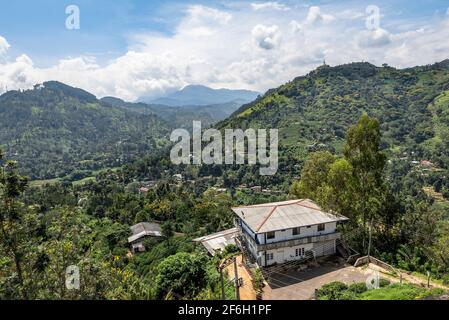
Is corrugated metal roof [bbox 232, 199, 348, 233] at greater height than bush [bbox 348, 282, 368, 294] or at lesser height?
greater

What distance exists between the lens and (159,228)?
177 ft

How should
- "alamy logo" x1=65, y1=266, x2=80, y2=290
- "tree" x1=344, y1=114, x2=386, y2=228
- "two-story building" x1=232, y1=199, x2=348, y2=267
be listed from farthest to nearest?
1. "tree" x1=344, y1=114, x2=386, y2=228
2. "two-story building" x1=232, y1=199, x2=348, y2=267
3. "alamy logo" x1=65, y1=266, x2=80, y2=290

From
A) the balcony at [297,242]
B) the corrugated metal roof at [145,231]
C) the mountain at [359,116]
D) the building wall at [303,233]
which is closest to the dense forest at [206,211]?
the mountain at [359,116]

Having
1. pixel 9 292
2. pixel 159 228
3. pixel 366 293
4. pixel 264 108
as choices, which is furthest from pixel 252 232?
pixel 264 108

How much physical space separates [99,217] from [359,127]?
178ft

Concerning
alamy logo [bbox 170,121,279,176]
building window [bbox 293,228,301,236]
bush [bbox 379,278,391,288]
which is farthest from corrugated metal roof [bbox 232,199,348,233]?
alamy logo [bbox 170,121,279,176]

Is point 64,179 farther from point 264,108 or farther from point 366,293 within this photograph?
point 366,293

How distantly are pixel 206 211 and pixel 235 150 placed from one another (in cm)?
7287

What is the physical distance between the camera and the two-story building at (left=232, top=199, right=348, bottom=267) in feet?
82.4

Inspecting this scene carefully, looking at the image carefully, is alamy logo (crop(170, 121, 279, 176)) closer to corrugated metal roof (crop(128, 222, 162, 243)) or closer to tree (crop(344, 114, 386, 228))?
corrugated metal roof (crop(128, 222, 162, 243))

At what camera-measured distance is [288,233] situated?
25703 millimetres

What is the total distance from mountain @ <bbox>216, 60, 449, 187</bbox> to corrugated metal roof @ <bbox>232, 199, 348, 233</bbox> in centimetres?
8078

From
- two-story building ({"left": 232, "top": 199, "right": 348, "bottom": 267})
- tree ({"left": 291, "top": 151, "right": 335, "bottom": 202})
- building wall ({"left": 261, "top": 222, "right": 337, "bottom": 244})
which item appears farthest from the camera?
tree ({"left": 291, "top": 151, "right": 335, "bottom": 202})

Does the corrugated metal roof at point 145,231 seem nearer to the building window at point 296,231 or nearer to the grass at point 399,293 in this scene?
the building window at point 296,231
